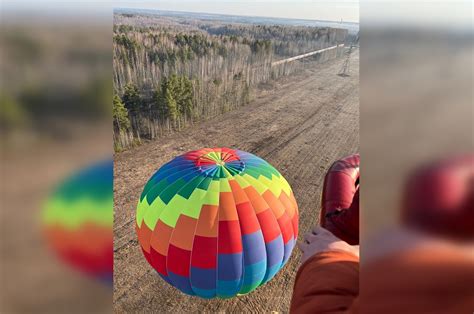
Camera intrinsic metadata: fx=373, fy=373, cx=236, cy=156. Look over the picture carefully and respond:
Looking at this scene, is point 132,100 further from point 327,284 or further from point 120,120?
point 327,284

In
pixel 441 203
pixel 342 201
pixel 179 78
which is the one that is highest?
pixel 441 203

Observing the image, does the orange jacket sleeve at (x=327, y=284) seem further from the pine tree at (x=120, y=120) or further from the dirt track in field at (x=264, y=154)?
the pine tree at (x=120, y=120)

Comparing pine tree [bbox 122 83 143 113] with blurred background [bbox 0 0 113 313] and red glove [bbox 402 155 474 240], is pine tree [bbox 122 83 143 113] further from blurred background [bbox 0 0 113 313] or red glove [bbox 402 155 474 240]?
red glove [bbox 402 155 474 240]

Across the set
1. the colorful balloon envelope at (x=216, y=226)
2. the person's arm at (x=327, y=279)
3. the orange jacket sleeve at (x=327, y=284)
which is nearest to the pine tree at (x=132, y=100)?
the colorful balloon envelope at (x=216, y=226)

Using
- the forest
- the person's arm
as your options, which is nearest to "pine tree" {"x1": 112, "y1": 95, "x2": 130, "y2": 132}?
the forest

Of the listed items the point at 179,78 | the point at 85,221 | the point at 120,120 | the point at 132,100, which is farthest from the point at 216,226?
the point at 179,78

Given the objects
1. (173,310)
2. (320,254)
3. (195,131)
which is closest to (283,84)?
(195,131)

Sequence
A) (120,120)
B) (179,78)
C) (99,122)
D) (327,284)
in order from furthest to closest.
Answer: (179,78)
(120,120)
(327,284)
(99,122)
